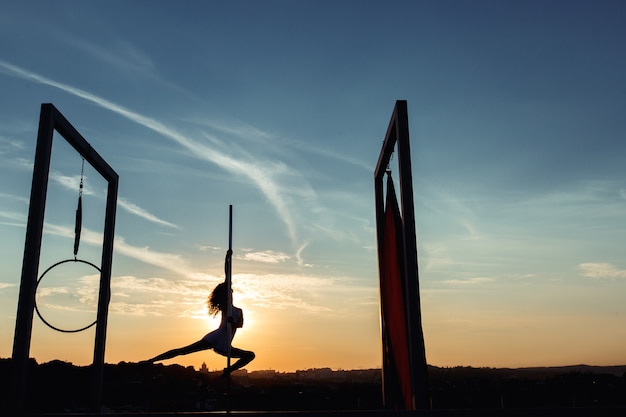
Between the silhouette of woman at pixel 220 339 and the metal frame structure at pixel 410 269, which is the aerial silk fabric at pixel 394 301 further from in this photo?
the silhouette of woman at pixel 220 339

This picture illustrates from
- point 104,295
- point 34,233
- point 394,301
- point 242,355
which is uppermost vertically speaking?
point 34,233

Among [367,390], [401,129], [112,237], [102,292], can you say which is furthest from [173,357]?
[367,390]

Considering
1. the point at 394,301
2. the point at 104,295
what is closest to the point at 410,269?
the point at 394,301

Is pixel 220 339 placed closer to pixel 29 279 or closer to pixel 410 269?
pixel 29 279

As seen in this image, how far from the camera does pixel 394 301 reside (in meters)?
6.96

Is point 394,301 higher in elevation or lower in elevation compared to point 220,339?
higher

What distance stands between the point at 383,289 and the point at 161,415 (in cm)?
511

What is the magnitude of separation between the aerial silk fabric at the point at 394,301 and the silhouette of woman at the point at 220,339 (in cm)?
181

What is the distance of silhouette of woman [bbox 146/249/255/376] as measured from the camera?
7137 mm

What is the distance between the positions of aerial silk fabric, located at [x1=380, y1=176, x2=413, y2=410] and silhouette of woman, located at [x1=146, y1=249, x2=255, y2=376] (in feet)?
5.93

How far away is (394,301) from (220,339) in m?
2.13

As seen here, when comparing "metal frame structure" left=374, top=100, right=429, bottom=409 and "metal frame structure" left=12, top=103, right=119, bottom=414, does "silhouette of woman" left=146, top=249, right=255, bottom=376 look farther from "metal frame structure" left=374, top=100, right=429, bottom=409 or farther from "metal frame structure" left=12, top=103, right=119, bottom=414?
"metal frame structure" left=374, top=100, right=429, bottom=409

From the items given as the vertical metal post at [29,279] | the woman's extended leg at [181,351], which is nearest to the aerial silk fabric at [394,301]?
the woman's extended leg at [181,351]

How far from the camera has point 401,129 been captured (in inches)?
221
